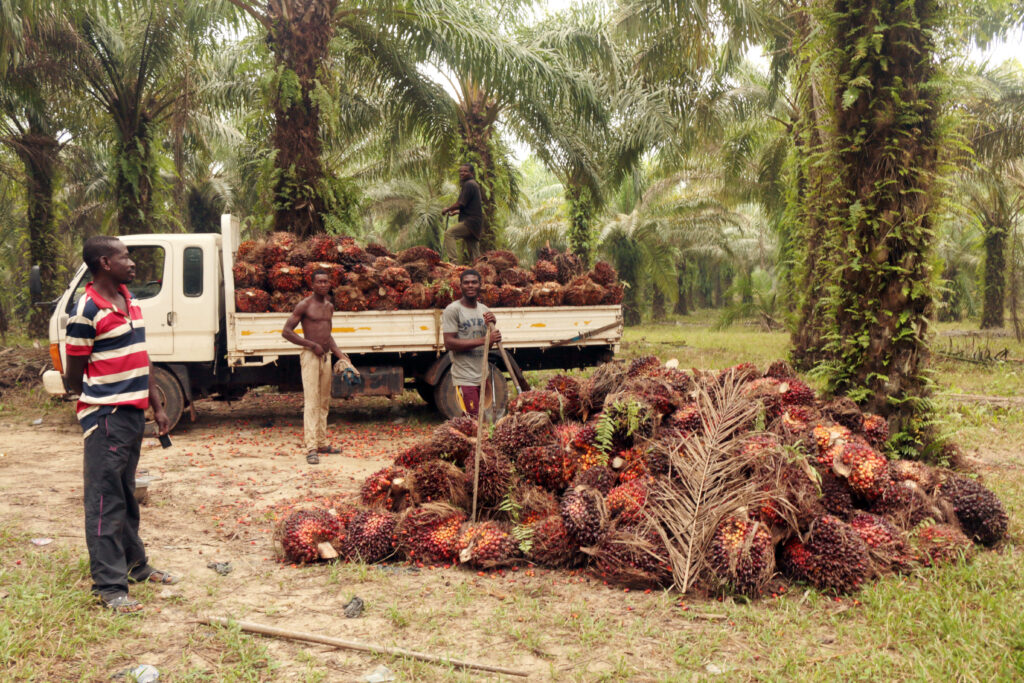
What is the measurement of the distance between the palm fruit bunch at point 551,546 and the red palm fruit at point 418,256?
5.27 m

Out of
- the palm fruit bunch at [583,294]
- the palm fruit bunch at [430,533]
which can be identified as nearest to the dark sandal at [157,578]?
the palm fruit bunch at [430,533]

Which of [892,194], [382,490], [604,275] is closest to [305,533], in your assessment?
[382,490]

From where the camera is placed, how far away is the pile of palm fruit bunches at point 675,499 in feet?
13.4

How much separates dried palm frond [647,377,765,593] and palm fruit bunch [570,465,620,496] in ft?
1.06

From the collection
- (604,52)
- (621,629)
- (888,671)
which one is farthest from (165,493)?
(604,52)

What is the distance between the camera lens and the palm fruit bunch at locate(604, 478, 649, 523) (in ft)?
14.5

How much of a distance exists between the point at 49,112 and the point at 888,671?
1837 cm

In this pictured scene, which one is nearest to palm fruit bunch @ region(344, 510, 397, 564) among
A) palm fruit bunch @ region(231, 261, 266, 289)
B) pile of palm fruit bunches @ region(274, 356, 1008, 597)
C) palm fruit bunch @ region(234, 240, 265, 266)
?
pile of palm fruit bunches @ region(274, 356, 1008, 597)

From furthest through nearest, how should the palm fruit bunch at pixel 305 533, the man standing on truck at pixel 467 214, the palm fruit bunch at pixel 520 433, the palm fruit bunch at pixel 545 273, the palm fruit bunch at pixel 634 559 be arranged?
the man standing on truck at pixel 467 214
the palm fruit bunch at pixel 545 273
the palm fruit bunch at pixel 520 433
the palm fruit bunch at pixel 305 533
the palm fruit bunch at pixel 634 559

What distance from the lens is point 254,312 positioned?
8.16m

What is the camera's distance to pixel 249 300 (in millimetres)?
8133

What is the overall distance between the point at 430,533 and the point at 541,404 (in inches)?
56.5

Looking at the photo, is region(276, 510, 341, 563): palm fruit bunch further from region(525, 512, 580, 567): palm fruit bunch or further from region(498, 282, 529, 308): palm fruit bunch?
region(498, 282, 529, 308): palm fruit bunch

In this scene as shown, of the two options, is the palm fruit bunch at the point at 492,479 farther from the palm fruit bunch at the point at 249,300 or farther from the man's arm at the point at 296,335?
the palm fruit bunch at the point at 249,300
